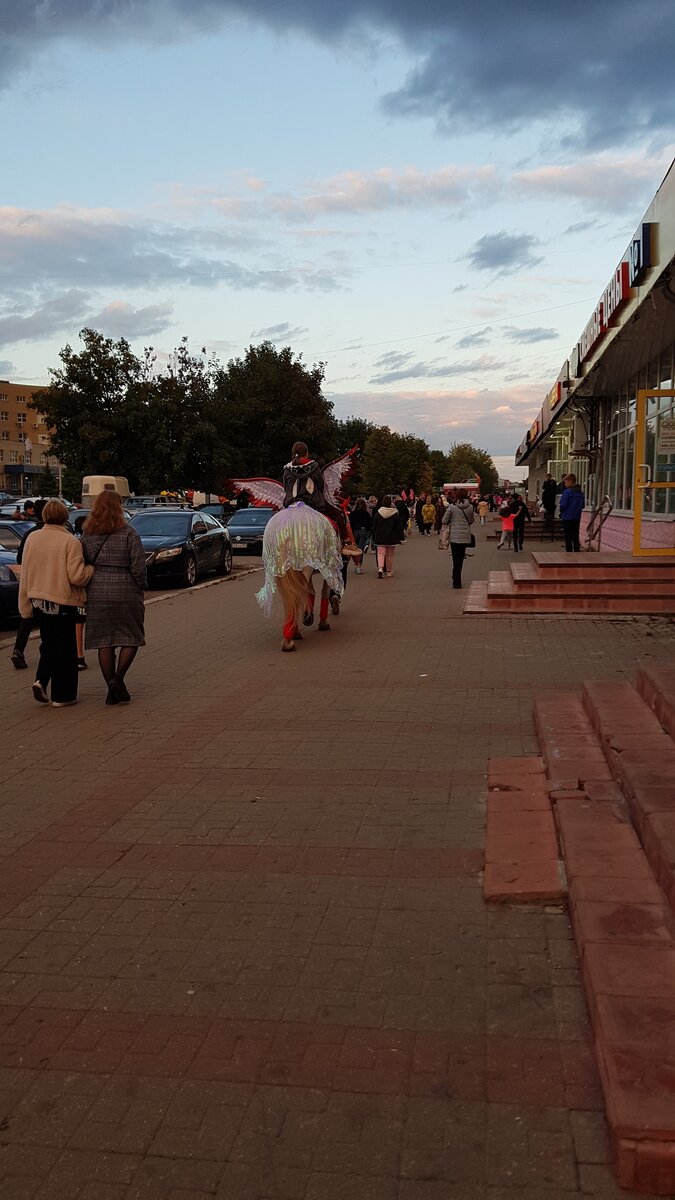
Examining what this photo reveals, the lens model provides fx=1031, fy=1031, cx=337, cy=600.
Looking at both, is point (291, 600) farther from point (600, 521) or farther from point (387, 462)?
point (387, 462)

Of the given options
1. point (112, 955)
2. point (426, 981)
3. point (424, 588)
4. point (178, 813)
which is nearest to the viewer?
point (426, 981)

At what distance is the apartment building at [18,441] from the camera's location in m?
132

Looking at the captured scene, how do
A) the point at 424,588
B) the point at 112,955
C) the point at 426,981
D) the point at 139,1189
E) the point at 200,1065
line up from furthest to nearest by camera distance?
the point at 424,588, the point at 112,955, the point at 426,981, the point at 200,1065, the point at 139,1189

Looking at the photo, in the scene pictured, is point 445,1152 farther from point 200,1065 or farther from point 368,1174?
point 200,1065

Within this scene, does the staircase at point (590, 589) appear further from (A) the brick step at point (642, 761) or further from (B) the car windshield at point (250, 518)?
(B) the car windshield at point (250, 518)

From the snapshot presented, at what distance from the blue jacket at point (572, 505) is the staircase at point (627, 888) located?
1516cm

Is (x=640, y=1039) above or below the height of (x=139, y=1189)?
above

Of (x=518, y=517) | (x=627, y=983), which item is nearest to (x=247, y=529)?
(x=518, y=517)

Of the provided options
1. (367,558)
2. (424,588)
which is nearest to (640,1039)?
(424,588)

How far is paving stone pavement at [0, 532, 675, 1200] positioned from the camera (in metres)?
2.80

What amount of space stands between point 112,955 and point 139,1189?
140 cm

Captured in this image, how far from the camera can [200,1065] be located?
3.25 metres

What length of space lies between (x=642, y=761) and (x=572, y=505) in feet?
56.3

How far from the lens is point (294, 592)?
11.3 m
